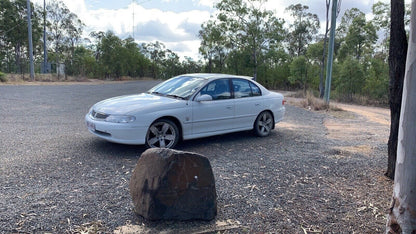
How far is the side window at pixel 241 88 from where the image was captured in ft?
23.2

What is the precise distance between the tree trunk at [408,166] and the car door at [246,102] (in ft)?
13.6

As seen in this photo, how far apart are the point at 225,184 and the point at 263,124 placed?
11.5 ft

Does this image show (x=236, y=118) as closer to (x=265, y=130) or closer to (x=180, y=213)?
(x=265, y=130)

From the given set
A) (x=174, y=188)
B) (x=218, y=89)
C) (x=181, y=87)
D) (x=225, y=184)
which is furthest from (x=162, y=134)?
(x=174, y=188)

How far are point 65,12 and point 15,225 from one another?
45.9m

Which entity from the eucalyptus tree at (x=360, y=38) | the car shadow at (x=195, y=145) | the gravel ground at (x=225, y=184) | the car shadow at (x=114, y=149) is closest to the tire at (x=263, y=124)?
the car shadow at (x=195, y=145)

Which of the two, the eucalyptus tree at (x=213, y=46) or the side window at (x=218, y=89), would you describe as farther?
the eucalyptus tree at (x=213, y=46)

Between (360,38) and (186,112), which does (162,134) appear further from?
(360,38)

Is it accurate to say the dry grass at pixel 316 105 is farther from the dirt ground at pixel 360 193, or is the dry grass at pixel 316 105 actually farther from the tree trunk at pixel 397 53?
the tree trunk at pixel 397 53

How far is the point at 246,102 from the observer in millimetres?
7121

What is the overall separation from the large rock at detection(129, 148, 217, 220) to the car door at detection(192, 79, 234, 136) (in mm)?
2796

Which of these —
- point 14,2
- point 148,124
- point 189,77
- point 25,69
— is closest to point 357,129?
point 189,77

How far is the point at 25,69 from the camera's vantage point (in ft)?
102

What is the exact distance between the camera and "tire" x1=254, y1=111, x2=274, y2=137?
24.6ft
